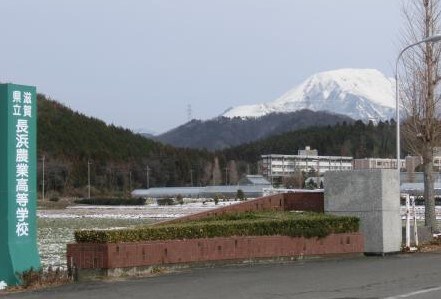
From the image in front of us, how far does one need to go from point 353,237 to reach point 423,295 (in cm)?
658

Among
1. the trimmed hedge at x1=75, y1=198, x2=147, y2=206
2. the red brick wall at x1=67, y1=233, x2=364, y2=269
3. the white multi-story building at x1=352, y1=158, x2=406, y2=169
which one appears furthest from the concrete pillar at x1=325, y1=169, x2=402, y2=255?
the trimmed hedge at x1=75, y1=198, x2=147, y2=206

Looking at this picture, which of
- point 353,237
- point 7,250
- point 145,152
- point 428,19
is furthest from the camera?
point 145,152

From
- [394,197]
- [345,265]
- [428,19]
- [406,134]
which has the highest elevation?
[428,19]

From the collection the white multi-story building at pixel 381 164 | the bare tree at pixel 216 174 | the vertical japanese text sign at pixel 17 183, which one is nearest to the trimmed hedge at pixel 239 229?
the vertical japanese text sign at pixel 17 183

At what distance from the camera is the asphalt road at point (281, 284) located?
11.3m

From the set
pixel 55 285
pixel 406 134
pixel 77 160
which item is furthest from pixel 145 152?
pixel 55 285

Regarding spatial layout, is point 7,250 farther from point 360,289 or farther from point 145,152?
point 145,152

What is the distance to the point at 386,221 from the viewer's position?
18.2 metres

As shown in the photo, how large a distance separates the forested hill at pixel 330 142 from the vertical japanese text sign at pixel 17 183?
134 meters

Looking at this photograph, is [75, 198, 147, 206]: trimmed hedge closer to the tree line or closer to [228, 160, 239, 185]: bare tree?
the tree line

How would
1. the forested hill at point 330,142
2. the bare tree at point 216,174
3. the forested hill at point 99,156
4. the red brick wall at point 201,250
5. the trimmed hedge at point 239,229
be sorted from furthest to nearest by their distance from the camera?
the forested hill at point 330,142 < the bare tree at point 216,174 < the forested hill at point 99,156 < the trimmed hedge at point 239,229 < the red brick wall at point 201,250

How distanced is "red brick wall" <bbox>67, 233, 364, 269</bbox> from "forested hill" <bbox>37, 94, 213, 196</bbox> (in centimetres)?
11115

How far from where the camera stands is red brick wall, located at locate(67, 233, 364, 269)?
44.3 ft

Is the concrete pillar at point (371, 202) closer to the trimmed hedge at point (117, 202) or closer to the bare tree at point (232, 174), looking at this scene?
the trimmed hedge at point (117, 202)
